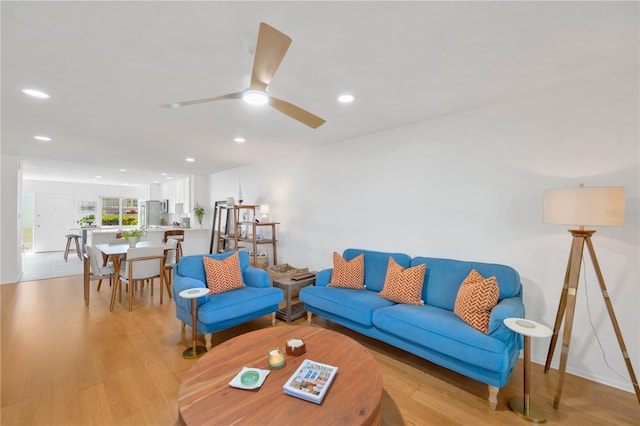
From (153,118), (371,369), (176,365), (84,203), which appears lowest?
(176,365)

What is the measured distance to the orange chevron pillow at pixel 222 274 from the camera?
9.95 ft

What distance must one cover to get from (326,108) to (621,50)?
2245 mm

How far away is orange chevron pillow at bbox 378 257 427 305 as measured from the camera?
Answer: 2701mm

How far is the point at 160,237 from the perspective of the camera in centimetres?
631

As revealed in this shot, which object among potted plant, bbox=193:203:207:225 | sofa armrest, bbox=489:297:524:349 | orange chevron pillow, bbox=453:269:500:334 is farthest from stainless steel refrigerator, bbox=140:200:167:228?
sofa armrest, bbox=489:297:524:349

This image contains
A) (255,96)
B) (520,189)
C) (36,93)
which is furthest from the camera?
(520,189)

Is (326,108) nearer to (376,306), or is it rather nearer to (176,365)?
(376,306)

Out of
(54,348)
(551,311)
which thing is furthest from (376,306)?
(54,348)

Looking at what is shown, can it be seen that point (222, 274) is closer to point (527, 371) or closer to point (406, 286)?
point (406, 286)

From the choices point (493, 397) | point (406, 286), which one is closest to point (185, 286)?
point (406, 286)

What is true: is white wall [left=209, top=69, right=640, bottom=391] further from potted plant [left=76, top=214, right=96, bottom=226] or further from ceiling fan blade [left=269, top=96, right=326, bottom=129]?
potted plant [left=76, top=214, right=96, bottom=226]

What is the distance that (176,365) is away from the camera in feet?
7.95

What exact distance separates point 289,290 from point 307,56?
8.31 ft

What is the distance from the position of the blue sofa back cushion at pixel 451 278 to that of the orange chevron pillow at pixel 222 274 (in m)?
2.09
